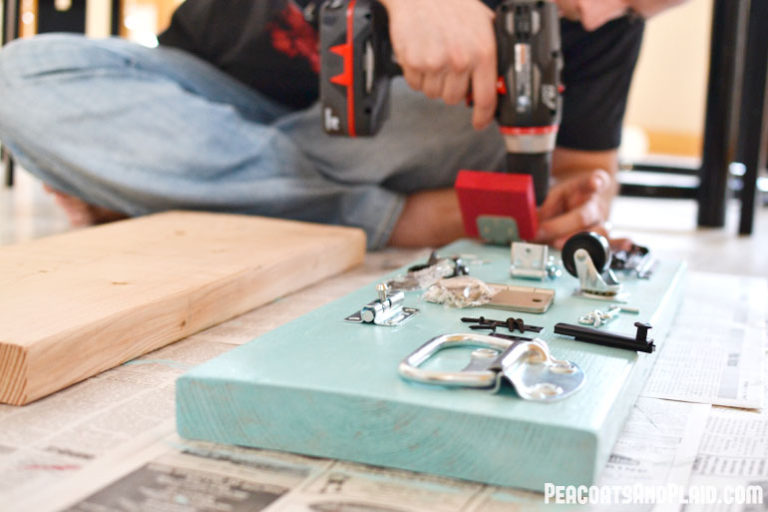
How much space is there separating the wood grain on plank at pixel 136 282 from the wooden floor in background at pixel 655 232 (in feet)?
0.51

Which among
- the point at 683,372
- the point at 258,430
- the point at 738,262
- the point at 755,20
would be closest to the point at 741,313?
the point at 683,372

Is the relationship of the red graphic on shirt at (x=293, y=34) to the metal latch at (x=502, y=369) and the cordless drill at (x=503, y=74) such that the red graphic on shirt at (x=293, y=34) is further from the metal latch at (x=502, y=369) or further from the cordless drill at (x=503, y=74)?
the metal latch at (x=502, y=369)

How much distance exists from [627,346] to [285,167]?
3.42ft

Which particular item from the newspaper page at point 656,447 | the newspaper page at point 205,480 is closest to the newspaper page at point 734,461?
the newspaper page at point 656,447

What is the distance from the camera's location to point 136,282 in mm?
1071

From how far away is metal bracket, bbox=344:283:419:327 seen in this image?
0.89 m

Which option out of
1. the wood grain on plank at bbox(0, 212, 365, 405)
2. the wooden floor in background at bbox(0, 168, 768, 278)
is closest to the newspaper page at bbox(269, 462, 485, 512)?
the wood grain on plank at bbox(0, 212, 365, 405)

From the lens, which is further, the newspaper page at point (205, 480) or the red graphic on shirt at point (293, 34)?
the red graphic on shirt at point (293, 34)

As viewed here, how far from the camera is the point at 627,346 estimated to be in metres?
0.84

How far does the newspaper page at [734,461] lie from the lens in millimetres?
660

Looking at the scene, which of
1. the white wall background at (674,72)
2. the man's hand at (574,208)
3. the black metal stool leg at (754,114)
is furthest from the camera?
the white wall background at (674,72)

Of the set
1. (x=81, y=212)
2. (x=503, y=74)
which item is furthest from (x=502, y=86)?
(x=81, y=212)

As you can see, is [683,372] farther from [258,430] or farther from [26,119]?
[26,119]

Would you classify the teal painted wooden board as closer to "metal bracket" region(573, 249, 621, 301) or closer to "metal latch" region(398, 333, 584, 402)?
"metal latch" region(398, 333, 584, 402)
